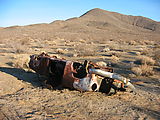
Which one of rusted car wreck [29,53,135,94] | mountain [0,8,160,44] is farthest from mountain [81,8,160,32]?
rusted car wreck [29,53,135,94]

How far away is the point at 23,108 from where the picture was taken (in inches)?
189

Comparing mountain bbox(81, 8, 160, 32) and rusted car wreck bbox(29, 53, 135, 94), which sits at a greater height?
mountain bbox(81, 8, 160, 32)

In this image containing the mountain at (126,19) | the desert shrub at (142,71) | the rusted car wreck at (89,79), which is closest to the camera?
the rusted car wreck at (89,79)

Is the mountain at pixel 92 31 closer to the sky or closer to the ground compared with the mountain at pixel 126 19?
closer to the ground

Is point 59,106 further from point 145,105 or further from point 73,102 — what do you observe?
point 145,105

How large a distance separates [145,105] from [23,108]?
3870 mm

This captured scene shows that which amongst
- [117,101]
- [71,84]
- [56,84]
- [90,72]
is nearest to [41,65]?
[56,84]

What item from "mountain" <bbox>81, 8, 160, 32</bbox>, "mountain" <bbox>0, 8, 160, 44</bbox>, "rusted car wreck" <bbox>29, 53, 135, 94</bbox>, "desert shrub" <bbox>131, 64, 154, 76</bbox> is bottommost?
"desert shrub" <bbox>131, 64, 154, 76</bbox>

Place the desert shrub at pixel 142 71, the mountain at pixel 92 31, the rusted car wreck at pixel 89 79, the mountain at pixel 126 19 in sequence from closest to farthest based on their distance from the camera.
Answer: the rusted car wreck at pixel 89 79 → the desert shrub at pixel 142 71 → the mountain at pixel 92 31 → the mountain at pixel 126 19

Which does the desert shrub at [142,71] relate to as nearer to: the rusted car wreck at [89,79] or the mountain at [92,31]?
the rusted car wreck at [89,79]

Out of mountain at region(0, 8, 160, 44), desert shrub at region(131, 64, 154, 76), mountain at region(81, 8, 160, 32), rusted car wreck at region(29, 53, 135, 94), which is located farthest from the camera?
mountain at region(81, 8, 160, 32)

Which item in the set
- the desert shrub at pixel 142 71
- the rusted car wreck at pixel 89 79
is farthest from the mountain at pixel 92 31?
the rusted car wreck at pixel 89 79

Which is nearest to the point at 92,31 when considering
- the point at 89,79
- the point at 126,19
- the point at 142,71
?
the point at 142,71

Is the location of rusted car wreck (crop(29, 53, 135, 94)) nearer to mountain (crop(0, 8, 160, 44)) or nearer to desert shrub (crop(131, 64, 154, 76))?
desert shrub (crop(131, 64, 154, 76))
